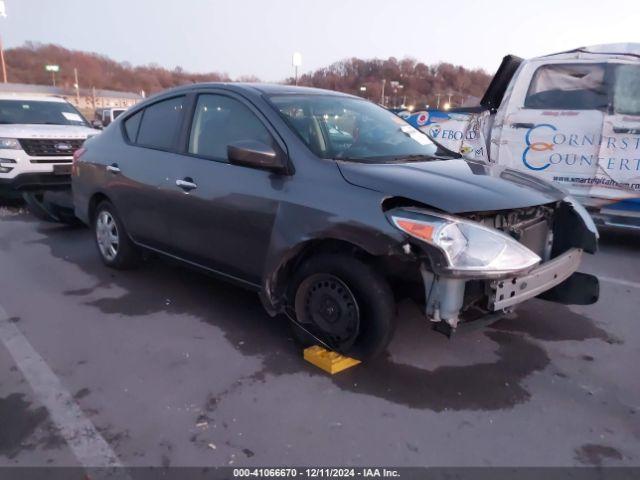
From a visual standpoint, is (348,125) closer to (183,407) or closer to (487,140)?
(183,407)

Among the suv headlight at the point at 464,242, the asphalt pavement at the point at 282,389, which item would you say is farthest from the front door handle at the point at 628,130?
the suv headlight at the point at 464,242

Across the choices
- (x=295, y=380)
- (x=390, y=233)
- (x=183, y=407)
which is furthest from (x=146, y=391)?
(x=390, y=233)

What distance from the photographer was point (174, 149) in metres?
4.09

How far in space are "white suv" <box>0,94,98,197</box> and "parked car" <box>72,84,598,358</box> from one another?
3.88 metres

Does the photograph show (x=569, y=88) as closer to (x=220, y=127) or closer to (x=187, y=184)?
(x=220, y=127)

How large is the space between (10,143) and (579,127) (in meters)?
7.50

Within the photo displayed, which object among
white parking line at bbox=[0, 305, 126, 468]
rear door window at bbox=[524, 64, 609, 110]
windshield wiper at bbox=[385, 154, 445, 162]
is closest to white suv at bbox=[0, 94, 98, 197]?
white parking line at bbox=[0, 305, 126, 468]

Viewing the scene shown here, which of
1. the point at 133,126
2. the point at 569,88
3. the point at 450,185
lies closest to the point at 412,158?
the point at 450,185

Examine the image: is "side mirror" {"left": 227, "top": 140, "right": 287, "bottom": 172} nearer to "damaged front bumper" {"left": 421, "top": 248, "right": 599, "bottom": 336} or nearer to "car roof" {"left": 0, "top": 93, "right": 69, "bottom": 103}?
"damaged front bumper" {"left": 421, "top": 248, "right": 599, "bottom": 336}

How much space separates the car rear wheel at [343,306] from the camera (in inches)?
116

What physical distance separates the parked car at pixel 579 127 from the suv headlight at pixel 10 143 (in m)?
6.24

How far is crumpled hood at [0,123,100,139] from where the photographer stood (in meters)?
7.48

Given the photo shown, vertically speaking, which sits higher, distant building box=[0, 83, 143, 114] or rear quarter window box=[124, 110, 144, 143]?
distant building box=[0, 83, 143, 114]

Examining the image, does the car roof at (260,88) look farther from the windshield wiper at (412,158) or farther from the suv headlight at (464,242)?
the suv headlight at (464,242)
